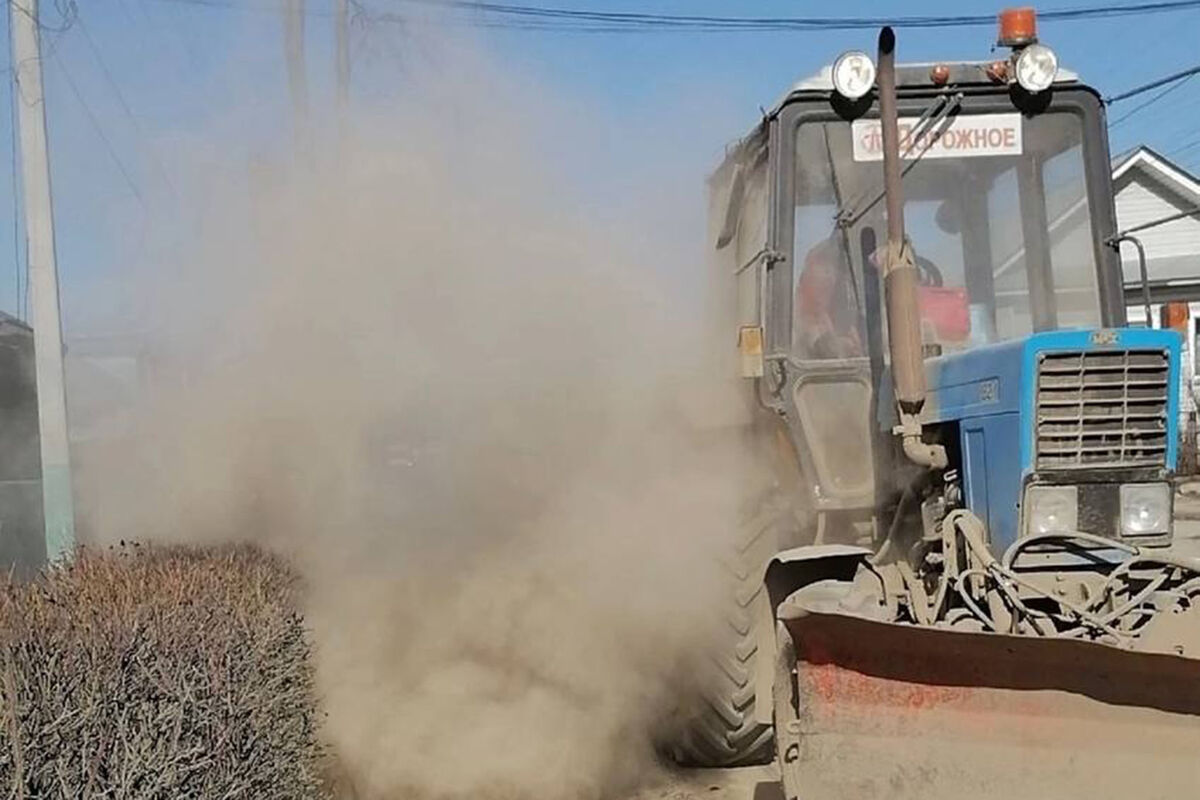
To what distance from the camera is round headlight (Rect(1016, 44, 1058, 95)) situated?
531 centimetres

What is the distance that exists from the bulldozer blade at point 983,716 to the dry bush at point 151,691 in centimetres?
165

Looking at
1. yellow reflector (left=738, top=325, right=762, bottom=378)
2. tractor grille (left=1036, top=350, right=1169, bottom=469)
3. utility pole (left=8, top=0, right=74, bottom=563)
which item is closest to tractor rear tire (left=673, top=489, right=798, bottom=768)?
yellow reflector (left=738, top=325, right=762, bottom=378)

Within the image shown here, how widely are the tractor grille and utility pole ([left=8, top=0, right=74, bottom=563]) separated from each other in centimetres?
662

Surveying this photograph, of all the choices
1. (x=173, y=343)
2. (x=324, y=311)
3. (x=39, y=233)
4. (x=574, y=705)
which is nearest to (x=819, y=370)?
(x=574, y=705)

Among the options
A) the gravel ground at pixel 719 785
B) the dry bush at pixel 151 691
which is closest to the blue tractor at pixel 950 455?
the gravel ground at pixel 719 785

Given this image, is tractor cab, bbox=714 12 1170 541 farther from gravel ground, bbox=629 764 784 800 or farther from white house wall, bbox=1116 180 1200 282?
white house wall, bbox=1116 180 1200 282

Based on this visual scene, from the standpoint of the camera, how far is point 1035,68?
17.4 ft

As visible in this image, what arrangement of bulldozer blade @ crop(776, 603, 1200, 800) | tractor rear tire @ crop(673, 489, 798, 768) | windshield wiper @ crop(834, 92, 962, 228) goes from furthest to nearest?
tractor rear tire @ crop(673, 489, 798, 768) < windshield wiper @ crop(834, 92, 962, 228) < bulldozer blade @ crop(776, 603, 1200, 800)

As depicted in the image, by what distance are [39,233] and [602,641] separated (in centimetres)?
535

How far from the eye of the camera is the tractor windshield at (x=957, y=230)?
5.38 metres

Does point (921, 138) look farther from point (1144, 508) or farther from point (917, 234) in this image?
point (1144, 508)

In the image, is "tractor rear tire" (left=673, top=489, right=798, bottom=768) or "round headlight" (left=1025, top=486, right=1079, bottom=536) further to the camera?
"tractor rear tire" (left=673, top=489, right=798, bottom=768)

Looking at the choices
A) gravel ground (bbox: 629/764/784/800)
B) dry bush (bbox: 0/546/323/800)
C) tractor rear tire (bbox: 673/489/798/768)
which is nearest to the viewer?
dry bush (bbox: 0/546/323/800)

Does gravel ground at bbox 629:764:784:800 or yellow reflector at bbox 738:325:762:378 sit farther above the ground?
yellow reflector at bbox 738:325:762:378
